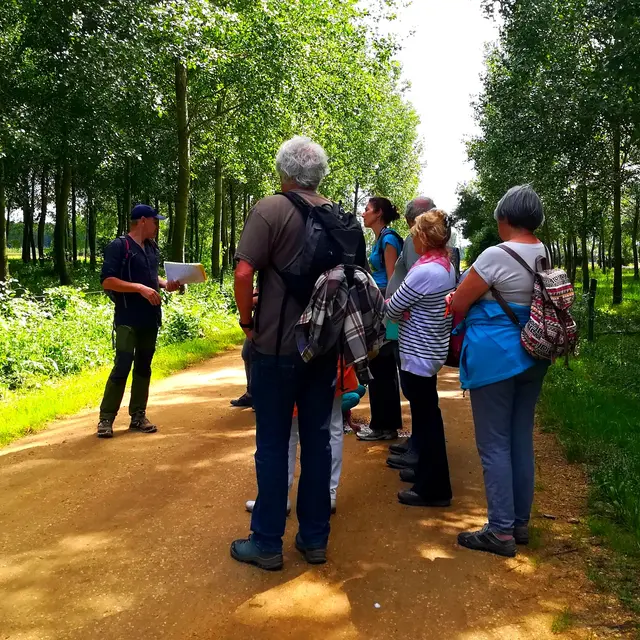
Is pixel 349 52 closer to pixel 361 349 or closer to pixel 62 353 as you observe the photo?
pixel 62 353

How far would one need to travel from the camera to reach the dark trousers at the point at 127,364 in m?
6.08

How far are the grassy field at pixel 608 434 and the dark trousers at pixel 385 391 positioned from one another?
1.56 metres

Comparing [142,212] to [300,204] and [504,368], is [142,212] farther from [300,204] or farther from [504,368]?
[504,368]

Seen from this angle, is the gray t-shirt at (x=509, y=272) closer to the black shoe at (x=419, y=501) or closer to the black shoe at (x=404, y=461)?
the black shoe at (x=419, y=501)

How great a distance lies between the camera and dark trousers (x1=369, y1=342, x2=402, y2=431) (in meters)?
5.86

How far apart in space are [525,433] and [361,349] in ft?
3.87

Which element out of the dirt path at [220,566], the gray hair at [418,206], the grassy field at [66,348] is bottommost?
the dirt path at [220,566]

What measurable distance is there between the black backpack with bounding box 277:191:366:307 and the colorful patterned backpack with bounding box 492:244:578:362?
1.00m

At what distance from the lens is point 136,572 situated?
3412mm

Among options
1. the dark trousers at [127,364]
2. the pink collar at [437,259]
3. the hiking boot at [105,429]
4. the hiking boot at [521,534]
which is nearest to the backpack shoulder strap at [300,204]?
the pink collar at [437,259]

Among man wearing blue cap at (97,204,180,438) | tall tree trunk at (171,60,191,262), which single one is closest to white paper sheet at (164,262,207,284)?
man wearing blue cap at (97,204,180,438)

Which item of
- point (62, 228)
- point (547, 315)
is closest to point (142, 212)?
point (547, 315)

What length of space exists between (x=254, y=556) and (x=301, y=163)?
2.24 m

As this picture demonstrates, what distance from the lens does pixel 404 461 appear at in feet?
17.0
